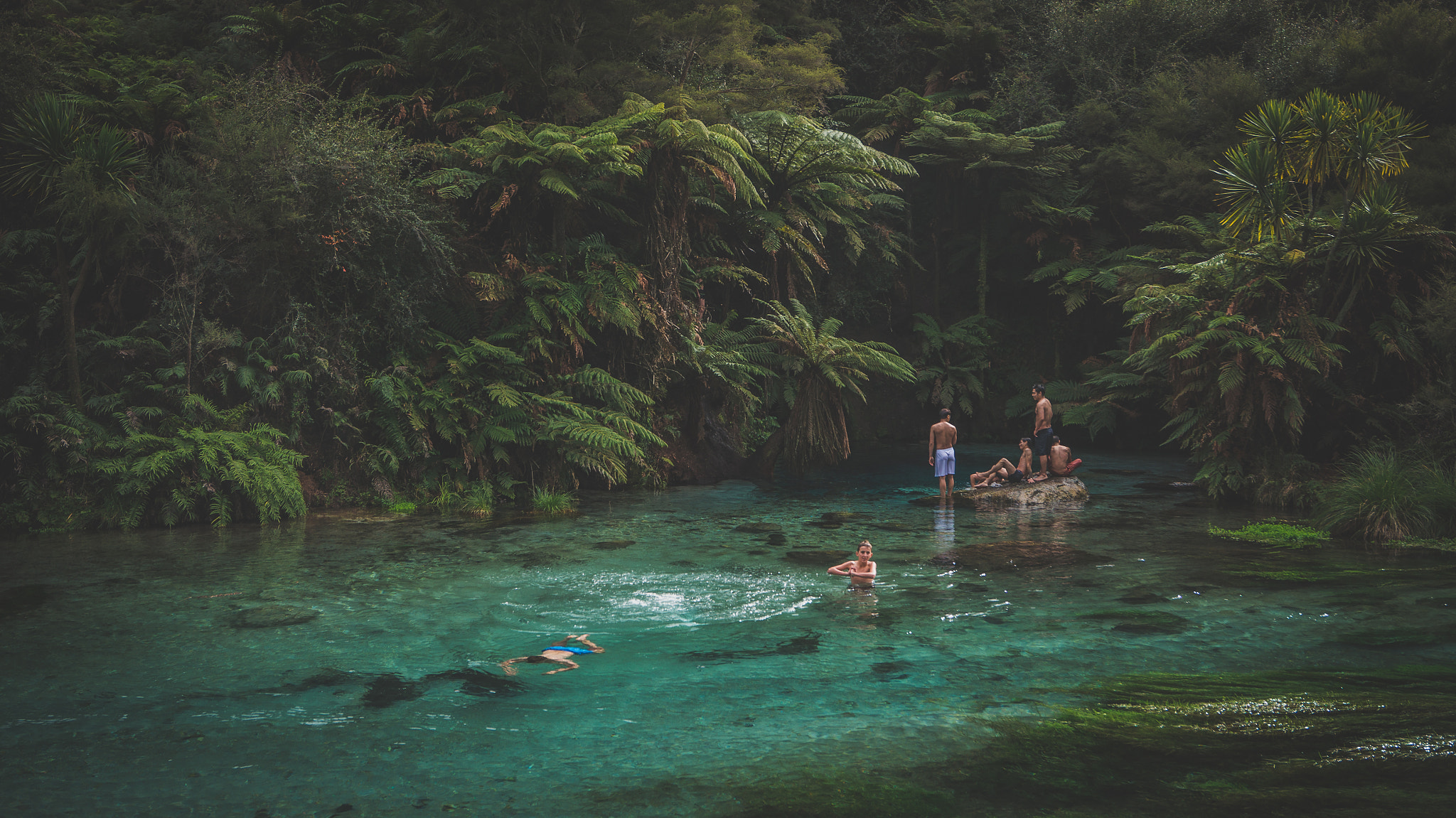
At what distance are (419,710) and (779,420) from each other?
15.1 m

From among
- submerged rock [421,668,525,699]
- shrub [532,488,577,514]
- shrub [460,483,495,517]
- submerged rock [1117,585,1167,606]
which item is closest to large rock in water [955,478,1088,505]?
submerged rock [1117,585,1167,606]

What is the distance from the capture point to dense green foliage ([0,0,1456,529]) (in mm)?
11289

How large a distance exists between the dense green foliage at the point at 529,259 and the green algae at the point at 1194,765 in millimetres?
6875

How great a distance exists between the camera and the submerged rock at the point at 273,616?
666 centimetres

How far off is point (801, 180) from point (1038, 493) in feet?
25.9

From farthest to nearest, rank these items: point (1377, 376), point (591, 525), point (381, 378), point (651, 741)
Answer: point (1377, 376) → point (381, 378) → point (591, 525) → point (651, 741)

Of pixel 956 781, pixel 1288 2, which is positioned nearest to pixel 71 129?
pixel 956 781

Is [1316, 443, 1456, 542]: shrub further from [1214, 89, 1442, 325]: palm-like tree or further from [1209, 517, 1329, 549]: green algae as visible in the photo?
[1214, 89, 1442, 325]: palm-like tree

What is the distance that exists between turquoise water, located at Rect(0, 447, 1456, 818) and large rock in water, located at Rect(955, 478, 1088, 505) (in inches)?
94.3

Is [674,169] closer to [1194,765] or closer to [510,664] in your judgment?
[510,664]

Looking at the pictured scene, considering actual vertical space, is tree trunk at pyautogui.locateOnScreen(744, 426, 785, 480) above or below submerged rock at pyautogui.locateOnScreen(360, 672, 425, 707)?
above

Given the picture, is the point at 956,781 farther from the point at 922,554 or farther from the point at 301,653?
the point at 922,554

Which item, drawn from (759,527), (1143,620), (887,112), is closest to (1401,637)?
(1143,620)

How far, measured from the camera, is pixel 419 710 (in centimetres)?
496
